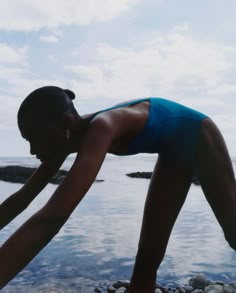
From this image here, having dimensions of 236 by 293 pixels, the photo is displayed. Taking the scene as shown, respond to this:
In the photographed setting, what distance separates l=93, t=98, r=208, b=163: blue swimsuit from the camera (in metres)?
2.91

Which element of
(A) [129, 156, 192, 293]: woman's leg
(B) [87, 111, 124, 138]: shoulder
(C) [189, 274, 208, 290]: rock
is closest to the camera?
(B) [87, 111, 124, 138]: shoulder

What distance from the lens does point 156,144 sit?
10.1 feet

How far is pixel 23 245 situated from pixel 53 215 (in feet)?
0.60

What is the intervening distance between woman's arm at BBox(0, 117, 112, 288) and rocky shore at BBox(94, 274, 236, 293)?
4.94 meters

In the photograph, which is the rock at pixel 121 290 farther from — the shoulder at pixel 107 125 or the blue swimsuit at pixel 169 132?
the shoulder at pixel 107 125

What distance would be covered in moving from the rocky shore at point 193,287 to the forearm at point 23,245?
16.4ft

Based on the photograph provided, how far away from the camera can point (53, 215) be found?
2.04 meters

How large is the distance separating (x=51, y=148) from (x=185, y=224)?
10.9 m

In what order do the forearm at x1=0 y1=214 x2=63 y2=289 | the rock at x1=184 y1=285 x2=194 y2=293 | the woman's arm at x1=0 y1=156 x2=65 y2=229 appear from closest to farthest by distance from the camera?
the forearm at x1=0 y1=214 x2=63 y2=289 → the woman's arm at x1=0 y1=156 x2=65 y2=229 → the rock at x1=184 y1=285 x2=194 y2=293

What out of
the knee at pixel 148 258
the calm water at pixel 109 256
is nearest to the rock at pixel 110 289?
the calm water at pixel 109 256

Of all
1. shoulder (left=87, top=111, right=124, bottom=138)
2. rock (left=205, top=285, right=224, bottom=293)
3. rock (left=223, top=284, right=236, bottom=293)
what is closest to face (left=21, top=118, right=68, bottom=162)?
shoulder (left=87, top=111, right=124, bottom=138)

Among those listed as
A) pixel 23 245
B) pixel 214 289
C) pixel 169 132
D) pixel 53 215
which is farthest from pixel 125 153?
pixel 214 289

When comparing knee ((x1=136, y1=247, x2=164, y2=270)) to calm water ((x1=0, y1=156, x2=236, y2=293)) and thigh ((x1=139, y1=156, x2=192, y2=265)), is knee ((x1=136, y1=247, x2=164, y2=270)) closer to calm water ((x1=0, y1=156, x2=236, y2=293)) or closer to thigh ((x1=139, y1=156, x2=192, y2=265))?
thigh ((x1=139, y1=156, x2=192, y2=265))

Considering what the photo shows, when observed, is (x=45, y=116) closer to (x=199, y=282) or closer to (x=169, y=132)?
(x=169, y=132)
